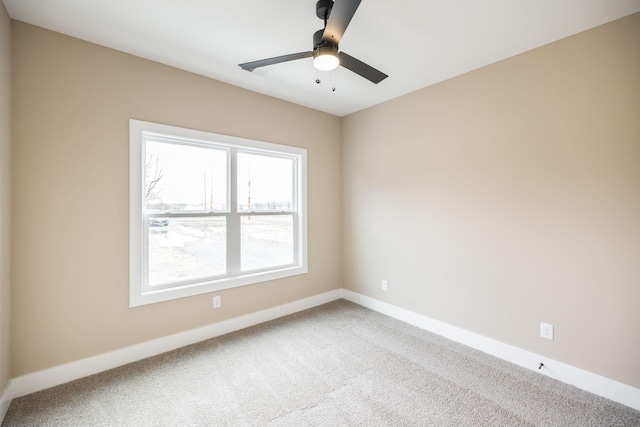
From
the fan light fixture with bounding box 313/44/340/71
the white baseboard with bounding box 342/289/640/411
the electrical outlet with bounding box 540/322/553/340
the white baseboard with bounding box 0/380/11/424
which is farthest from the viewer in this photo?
the electrical outlet with bounding box 540/322/553/340

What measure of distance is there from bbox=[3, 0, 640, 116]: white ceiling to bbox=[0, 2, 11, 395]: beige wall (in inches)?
11.2

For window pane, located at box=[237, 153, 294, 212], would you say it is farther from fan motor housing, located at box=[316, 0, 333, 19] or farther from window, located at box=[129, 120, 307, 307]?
fan motor housing, located at box=[316, 0, 333, 19]

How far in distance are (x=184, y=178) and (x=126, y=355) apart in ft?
5.55

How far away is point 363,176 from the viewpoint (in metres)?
3.89

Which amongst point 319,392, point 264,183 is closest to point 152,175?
point 264,183

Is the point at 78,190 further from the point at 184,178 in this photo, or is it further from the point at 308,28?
the point at 308,28

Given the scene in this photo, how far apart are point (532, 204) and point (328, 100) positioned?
8.11 feet

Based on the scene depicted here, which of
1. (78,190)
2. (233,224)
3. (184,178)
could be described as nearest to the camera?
(78,190)

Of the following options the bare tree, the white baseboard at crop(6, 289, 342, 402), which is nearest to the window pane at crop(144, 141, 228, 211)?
the bare tree

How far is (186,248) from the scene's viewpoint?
2.90 meters

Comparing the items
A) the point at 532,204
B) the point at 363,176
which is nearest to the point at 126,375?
the point at 363,176

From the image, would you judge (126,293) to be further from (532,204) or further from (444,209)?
(532,204)

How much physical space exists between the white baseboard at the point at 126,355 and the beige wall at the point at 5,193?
0.46 ft

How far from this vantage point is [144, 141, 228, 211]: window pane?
2.71m
